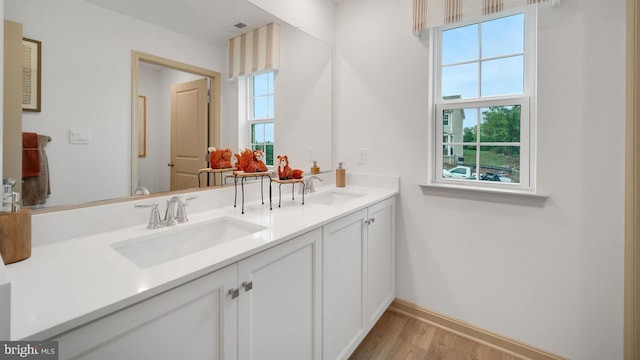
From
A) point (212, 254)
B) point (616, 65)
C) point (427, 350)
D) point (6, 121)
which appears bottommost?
point (427, 350)

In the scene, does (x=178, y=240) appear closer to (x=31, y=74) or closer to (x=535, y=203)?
(x=31, y=74)

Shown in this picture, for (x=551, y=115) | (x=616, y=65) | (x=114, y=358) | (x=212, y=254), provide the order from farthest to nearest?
1. (x=551, y=115)
2. (x=616, y=65)
3. (x=212, y=254)
4. (x=114, y=358)

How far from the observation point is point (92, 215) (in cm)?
108

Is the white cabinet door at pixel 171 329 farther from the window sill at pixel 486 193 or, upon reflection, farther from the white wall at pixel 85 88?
the window sill at pixel 486 193

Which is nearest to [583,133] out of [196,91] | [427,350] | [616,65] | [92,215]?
[616,65]

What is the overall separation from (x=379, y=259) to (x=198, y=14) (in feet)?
5.59

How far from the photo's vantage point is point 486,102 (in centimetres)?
183

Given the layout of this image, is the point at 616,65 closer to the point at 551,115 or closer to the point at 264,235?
the point at 551,115


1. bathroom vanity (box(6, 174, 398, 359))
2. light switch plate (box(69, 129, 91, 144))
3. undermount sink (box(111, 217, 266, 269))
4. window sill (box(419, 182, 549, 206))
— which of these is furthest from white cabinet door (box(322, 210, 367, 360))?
light switch plate (box(69, 129, 91, 144))

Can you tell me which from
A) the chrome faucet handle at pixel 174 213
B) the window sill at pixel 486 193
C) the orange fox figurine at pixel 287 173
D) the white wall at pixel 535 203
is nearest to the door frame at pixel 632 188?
the white wall at pixel 535 203

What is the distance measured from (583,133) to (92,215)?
2.27 m

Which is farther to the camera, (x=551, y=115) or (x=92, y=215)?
(x=551, y=115)

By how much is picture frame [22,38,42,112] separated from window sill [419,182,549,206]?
1965 millimetres

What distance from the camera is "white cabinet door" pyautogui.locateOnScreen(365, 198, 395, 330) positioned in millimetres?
1750
